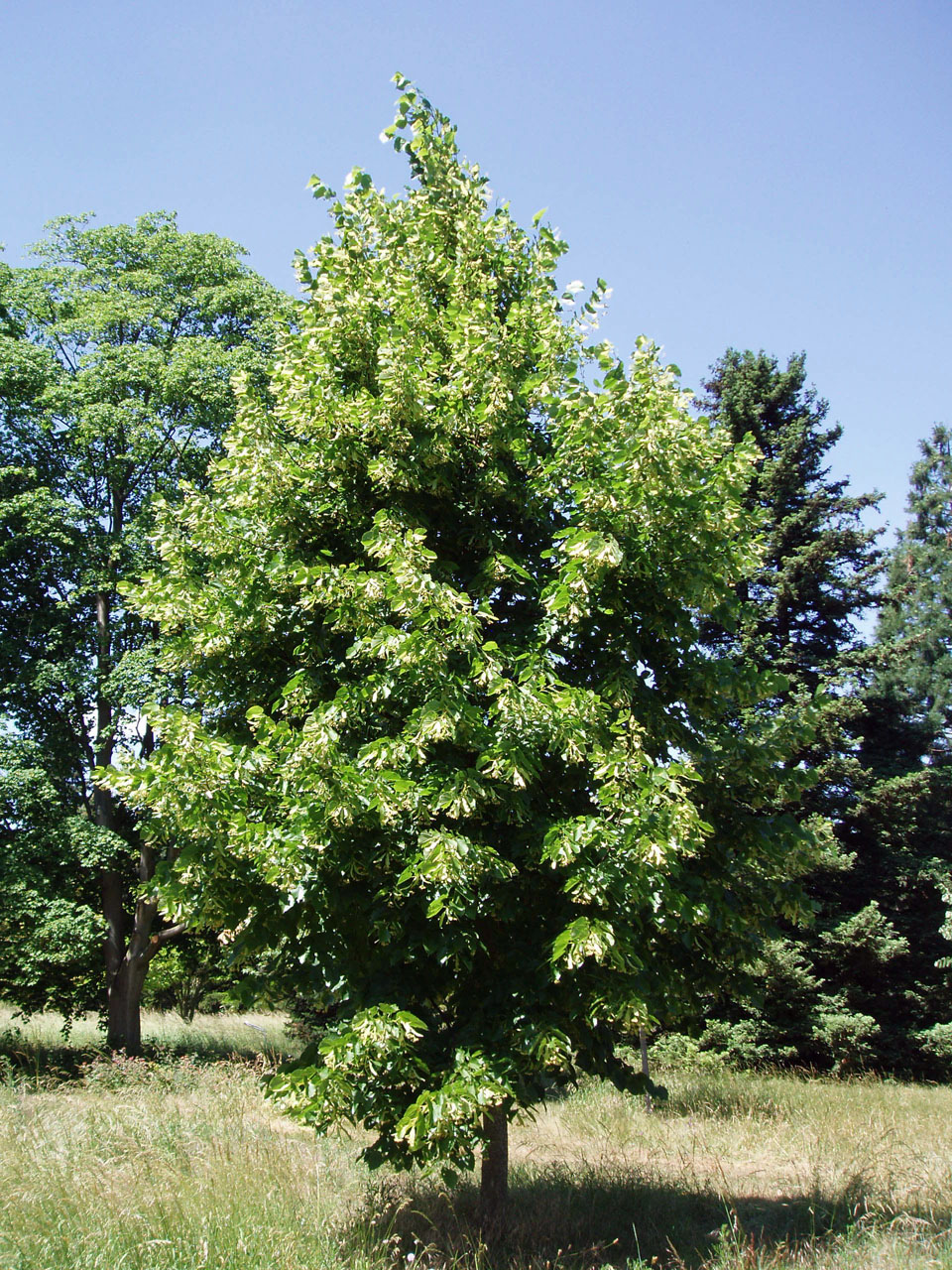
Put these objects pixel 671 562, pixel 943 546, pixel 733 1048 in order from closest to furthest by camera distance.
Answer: pixel 671 562
pixel 733 1048
pixel 943 546

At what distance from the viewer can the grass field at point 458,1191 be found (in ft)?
16.1

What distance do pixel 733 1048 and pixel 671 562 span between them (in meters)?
12.8

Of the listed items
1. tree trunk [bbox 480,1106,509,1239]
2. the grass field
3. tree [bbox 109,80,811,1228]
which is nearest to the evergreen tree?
the grass field

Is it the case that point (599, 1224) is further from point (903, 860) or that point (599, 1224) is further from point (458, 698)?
point (903, 860)

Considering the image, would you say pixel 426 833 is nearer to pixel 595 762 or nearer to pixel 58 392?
pixel 595 762

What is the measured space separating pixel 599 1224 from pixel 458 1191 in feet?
4.19

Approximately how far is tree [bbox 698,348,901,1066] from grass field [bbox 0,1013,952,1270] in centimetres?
467

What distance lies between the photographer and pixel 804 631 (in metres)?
18.4

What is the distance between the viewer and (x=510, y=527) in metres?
6.41

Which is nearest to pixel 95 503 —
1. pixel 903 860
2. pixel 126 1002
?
pixel 126 1002

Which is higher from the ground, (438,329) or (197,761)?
(438,329)

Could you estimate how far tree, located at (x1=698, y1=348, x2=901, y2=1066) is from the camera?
1521cm

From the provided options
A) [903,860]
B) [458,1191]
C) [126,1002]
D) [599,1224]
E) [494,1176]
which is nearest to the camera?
[494,1176]

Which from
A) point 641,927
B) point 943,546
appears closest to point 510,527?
point 641,927
